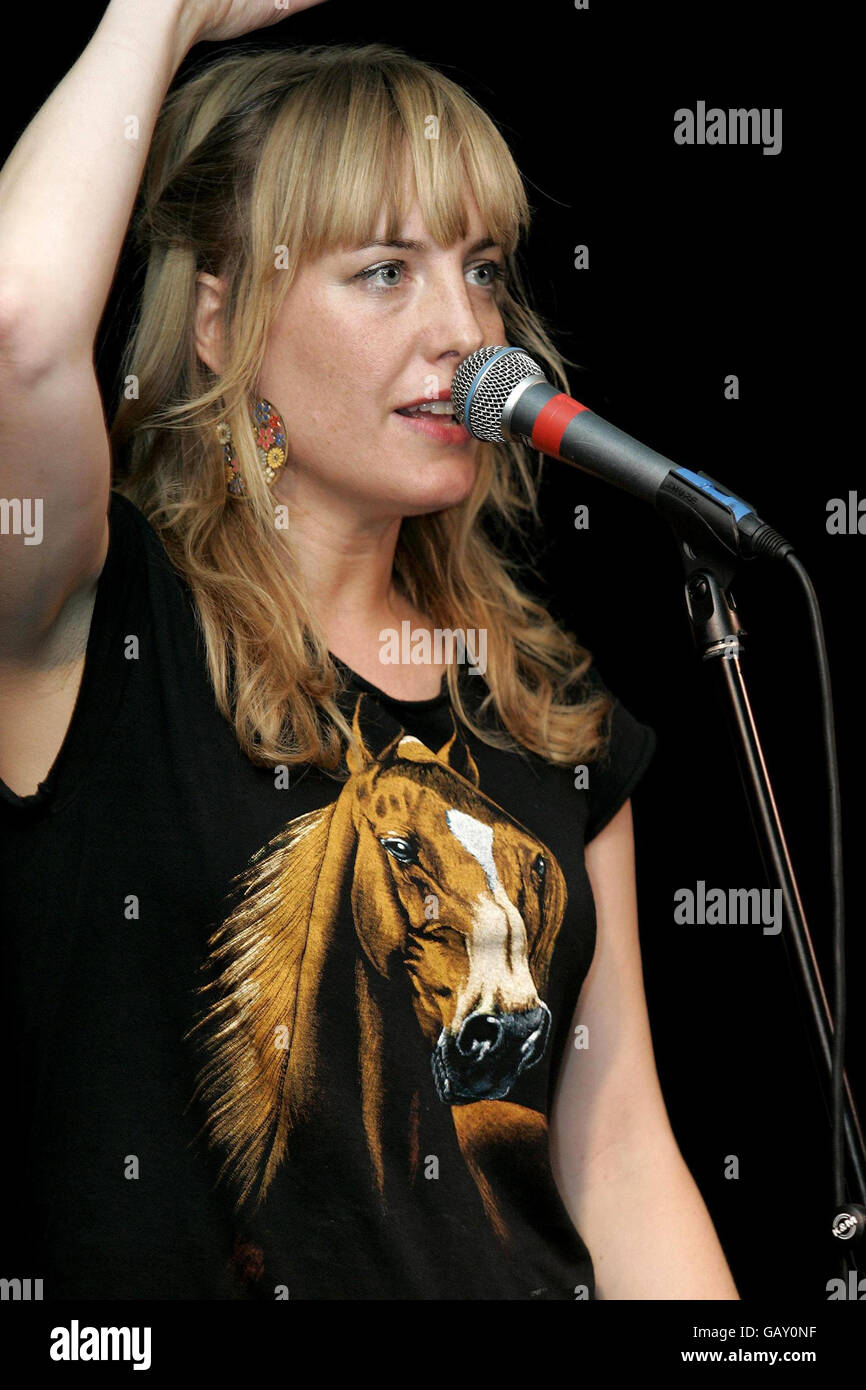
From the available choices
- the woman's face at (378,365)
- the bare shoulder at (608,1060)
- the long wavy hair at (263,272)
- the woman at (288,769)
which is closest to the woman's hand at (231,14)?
the woman at (288,769)

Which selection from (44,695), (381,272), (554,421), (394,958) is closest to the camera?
(554,421)

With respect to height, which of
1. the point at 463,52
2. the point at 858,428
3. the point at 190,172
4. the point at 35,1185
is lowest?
the point at 35,1185

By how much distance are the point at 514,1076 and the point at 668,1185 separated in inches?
12.6

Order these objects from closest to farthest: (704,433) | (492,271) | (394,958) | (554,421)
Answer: (554,421) < (394,958) < (492,271) < (704,433)

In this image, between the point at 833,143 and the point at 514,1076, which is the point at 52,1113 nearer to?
the point at 514,1076

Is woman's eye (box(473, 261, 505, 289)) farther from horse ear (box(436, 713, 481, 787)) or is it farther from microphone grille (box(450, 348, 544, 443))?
horse ear (box(436, 713, 481, 787))

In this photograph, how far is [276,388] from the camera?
1.71 m

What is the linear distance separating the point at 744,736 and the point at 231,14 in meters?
0.94

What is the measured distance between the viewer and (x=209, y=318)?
177 centimetres

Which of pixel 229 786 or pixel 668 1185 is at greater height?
pixel 229 786

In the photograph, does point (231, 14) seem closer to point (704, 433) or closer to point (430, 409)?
point (430, 409)

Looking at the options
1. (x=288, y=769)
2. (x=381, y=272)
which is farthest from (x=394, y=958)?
(x=381, y=272)

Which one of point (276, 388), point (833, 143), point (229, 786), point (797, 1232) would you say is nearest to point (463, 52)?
point (833, 143)
